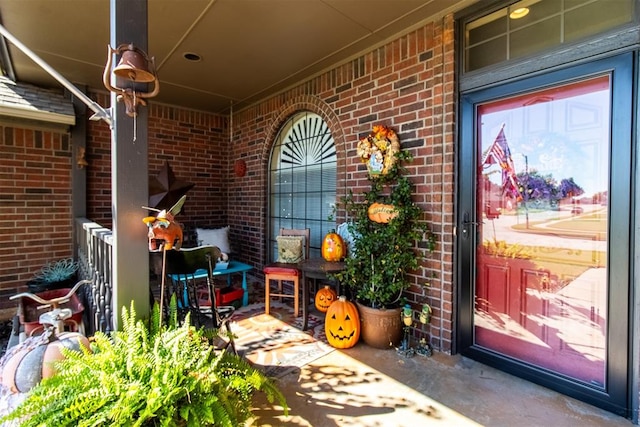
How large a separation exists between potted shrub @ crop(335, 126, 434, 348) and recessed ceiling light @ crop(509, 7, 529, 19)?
3.59ft

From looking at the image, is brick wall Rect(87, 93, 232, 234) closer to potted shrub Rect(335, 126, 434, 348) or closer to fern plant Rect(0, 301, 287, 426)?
potted shrub Rect(335, 126, 434, 348)

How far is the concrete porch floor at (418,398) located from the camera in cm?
175

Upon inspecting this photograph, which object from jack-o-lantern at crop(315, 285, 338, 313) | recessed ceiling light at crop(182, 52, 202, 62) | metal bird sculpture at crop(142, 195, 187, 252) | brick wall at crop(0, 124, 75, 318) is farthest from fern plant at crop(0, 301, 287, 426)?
brick wall at crop(0, 124, 75, 318)

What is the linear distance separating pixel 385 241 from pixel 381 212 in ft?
0.82

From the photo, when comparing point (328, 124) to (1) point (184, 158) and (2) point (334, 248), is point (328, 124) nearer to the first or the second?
(2) point (334, 248)

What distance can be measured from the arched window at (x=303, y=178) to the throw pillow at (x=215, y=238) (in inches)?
23.0

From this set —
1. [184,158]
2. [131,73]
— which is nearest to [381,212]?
[131,73]

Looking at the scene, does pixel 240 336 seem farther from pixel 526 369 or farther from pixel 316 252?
pixel 526 369

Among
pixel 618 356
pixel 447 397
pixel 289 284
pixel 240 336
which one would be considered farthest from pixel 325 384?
pixel 289 284

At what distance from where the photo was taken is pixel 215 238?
4266 mm

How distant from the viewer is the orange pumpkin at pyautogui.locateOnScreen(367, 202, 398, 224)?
8.41 feet

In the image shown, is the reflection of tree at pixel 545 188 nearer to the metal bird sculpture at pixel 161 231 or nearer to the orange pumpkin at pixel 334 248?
the orange pumpkin at pixel 334 248

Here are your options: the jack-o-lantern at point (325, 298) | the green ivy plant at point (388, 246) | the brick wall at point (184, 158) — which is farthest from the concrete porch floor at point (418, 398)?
the brick wall at point (184, 158)

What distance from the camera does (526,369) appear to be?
2139mm
